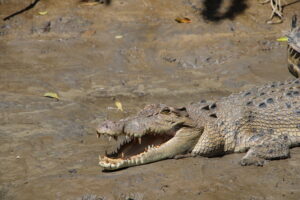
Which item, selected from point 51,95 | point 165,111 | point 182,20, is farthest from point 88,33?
point 165,111

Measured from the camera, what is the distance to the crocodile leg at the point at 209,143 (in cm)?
510

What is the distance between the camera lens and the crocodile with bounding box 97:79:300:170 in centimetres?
486

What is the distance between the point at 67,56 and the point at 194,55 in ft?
6.70

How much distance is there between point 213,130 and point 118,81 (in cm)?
252

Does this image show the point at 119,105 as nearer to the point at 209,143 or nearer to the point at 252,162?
the point at 209,143

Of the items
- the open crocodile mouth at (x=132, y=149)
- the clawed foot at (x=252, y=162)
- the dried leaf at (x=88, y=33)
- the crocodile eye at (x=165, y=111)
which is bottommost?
the dried leaf at (x=88, y=33)

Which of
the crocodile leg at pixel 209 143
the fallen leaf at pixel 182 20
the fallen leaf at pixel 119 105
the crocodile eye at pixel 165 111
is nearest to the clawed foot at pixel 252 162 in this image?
the crocodile leg at pixel 209 143

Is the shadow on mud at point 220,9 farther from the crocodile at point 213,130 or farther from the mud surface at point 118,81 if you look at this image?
the crocodile at point 213,130

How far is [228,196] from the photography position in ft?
13.9

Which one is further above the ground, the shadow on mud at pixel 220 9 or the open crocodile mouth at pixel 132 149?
the open crocodile mouth at pixel 132 149

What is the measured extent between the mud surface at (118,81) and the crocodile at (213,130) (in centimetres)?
13

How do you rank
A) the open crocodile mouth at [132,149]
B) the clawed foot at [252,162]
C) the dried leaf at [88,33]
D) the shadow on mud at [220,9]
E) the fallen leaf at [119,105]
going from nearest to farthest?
the open crocodile mouth at [132,149] < the clawed foot at [252,162] < the fallen leaf at [119,105] < the dried leaf at [88,33] < the shadow on mud at [220,9]

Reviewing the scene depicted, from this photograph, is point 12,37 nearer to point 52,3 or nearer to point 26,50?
point 26,50

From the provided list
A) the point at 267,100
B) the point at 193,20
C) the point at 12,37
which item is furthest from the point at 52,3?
the point at 267,100
